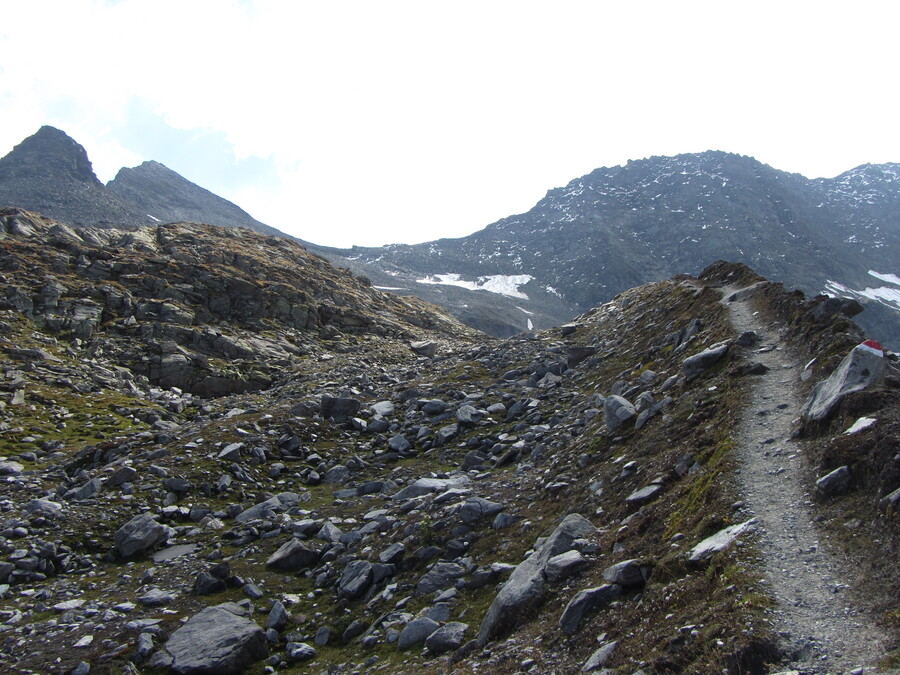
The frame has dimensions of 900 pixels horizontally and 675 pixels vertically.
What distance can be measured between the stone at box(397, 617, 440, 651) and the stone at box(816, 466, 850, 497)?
23.9 ft

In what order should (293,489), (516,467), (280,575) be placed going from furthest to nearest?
(293,489) < (516,467) < (280,575)

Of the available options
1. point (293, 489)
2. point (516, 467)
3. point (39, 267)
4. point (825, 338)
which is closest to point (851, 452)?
point (825, 338)

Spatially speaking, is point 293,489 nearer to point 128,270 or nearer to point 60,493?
point 60,493

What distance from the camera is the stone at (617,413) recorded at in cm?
1611

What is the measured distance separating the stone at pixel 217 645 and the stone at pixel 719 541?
8570 millimetres

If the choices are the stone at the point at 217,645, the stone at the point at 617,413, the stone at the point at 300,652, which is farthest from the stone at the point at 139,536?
the stone at the point at 617,413

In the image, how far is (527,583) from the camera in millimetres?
9531

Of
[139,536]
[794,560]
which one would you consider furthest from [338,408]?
[794,560]

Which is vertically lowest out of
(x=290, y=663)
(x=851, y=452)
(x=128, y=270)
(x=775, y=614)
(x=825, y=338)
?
(x=290, y=663)

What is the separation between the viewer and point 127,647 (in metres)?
10.7

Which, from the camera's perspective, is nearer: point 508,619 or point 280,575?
point 508,619

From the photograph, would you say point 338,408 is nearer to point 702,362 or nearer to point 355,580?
point 355,580

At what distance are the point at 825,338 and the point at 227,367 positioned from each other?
1509 inches

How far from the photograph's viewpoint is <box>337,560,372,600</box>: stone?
12.2 metres
